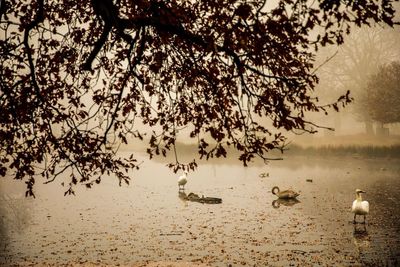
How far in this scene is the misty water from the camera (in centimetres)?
1094

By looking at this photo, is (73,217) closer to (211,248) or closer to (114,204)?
(114,204)

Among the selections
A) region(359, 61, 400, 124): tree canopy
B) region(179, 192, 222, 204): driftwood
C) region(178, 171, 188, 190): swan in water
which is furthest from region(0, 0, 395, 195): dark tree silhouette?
region(359, 61, 400, 124): tree canopy

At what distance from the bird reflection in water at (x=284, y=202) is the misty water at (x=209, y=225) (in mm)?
110

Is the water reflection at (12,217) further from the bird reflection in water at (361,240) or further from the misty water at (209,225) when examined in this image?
the bird reflection in water at (361,240)

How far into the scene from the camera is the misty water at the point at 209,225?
1094cm

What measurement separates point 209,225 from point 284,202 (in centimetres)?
568

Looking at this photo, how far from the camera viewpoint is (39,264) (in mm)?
10688

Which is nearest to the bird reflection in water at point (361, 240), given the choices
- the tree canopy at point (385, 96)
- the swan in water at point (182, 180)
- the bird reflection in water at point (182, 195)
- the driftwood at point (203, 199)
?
the driftwood at point (203, 199)

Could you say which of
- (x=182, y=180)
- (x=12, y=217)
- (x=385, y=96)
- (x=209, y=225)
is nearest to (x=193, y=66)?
(x=209, y=225)

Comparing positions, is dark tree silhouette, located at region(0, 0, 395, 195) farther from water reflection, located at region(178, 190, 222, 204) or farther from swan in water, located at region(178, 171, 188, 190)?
swan in water, located at region(178, 171, 188, 190)

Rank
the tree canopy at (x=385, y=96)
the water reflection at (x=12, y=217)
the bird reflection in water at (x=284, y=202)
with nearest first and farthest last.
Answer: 1. the water reflection at (x=12, y=217)
2. the bird reflection in water at (x=284, y=202)
3. the tree canopy at (x=385, y=96)

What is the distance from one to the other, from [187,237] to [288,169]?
67.5 feet

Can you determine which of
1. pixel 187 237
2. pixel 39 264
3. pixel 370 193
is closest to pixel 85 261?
pixel 39 264

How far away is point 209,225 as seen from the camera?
48.3 ft
